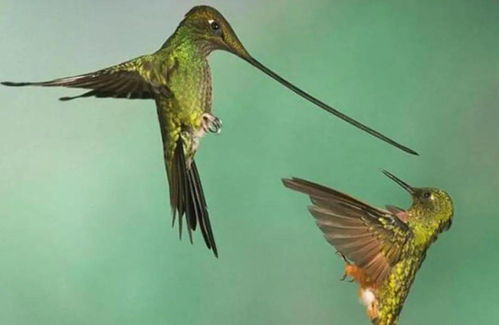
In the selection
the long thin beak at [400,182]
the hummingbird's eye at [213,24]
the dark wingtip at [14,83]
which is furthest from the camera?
the long thin beak at [400,182]

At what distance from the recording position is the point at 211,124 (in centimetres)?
131

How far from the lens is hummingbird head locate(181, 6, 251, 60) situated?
1284 mm

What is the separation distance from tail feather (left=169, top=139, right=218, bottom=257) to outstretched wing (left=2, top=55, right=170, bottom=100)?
10 cm

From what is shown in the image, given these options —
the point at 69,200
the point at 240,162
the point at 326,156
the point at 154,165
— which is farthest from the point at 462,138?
the point at 69,200

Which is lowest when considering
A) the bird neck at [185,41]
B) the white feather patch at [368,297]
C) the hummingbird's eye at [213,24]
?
the white feather patch at [368,297]

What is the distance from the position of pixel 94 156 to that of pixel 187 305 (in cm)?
29

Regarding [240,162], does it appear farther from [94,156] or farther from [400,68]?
[400,68]

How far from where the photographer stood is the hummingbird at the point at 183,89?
1230mm

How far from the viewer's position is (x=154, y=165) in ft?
4.22

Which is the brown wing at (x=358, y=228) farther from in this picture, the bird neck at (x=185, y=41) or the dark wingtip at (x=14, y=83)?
the dark wingtip at (x=14, y=83)

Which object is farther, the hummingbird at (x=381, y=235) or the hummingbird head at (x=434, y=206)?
the hummingbird head at (x=434, y=206)

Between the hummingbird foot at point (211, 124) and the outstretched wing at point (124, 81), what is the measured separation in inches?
Answer: 3.4

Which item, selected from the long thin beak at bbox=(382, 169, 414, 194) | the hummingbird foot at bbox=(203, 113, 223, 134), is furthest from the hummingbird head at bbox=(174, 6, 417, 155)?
the long thin beak at bbox=(382, 169, 414, 194)

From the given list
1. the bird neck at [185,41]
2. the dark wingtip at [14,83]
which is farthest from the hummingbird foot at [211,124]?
the dark wingtip at [14,83]
